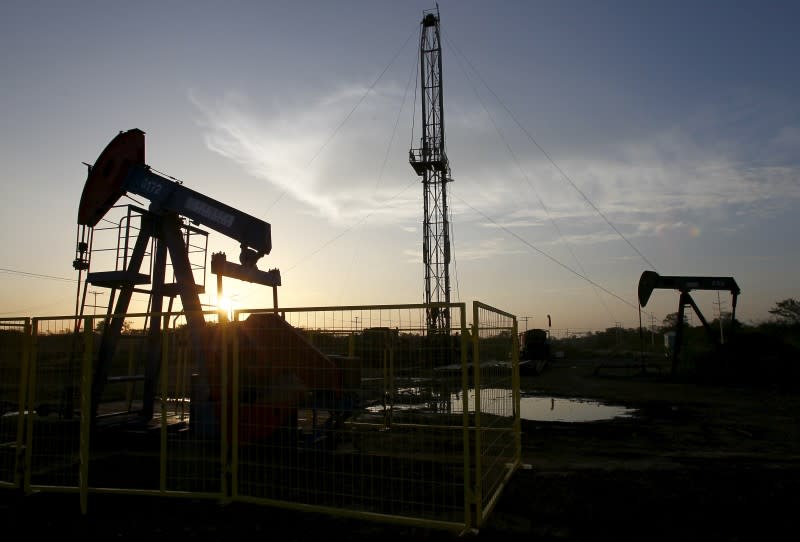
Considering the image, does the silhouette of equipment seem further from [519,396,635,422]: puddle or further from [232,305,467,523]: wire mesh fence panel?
[232,305,467,523]: wire mesh fence panel

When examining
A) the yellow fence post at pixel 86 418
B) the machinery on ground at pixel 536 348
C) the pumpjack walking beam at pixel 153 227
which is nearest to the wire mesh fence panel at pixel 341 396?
the yellow fence post at pixel 86 418

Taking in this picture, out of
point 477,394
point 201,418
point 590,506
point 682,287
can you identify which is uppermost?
point 682,287

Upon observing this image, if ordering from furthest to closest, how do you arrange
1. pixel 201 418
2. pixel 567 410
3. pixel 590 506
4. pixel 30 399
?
pixel 567 410, pixel 201 418, pixel 30 399, pixel 590 506

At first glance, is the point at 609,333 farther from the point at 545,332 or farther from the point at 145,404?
the point at 145,404

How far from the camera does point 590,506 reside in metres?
5.89

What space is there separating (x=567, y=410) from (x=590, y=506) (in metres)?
9.20

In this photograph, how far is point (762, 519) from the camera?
17.8ft

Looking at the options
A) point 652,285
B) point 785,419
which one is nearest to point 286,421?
point 785,419

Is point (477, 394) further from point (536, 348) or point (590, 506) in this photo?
point (536, 348)

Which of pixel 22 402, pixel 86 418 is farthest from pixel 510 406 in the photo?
pixel 22 402

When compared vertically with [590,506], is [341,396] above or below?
above

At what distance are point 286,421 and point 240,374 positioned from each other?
92 cm

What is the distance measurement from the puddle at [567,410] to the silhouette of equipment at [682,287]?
7.23 metres

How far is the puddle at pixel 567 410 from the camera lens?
13156mm
